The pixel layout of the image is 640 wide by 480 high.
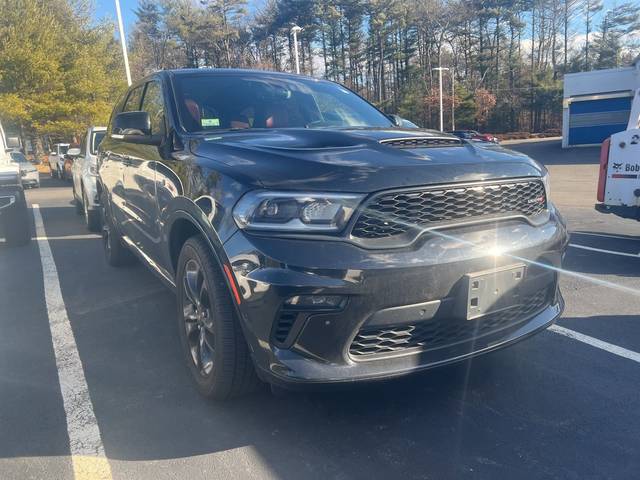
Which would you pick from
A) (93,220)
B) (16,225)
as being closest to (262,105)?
(16,225)

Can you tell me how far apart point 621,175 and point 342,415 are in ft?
18.1

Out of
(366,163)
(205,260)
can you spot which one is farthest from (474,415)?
(205,260)

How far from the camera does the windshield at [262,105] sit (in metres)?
3.53

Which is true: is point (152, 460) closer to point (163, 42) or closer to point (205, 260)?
point (205, 260)

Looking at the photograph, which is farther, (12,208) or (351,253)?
(12,208)

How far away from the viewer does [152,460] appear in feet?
8.07

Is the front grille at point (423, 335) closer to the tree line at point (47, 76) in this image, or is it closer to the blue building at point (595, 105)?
the tree line at point (47, 76)

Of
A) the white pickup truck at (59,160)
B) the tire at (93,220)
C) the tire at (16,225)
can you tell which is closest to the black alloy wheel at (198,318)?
the tire at (16,225)

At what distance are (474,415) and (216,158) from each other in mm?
1851

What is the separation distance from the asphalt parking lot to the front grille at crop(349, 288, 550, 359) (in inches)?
8.1

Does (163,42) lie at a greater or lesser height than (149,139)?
greater

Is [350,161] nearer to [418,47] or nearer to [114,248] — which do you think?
[114,248]

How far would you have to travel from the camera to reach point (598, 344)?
363 cm

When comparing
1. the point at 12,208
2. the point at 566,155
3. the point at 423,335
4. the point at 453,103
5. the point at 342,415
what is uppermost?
the point at 453,103
